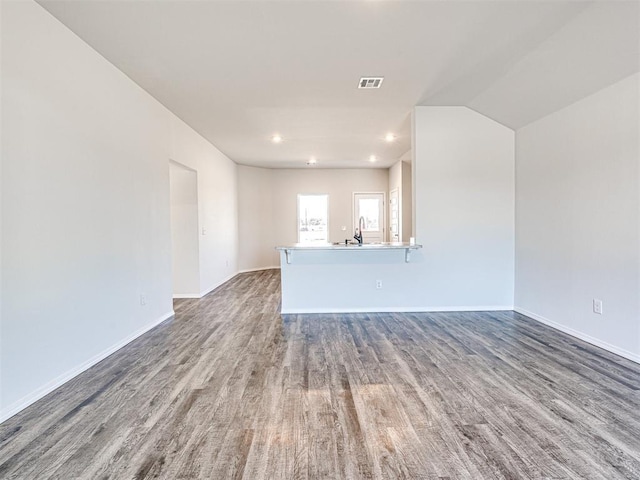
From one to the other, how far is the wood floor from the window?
5410mm

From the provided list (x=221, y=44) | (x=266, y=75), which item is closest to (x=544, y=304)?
(x=266, y=75)

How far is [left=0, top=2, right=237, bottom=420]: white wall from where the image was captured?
6.70 feet

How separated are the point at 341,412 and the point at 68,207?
2529mm

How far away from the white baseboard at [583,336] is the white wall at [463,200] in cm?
48

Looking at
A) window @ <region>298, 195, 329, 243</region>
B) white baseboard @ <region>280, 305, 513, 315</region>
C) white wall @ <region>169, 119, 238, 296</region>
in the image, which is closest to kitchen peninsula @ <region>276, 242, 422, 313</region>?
white baseboard @ <region>280, 305, 513, 315</region>

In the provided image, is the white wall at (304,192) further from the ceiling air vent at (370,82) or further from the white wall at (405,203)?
the ceiling air vent at (370,82)

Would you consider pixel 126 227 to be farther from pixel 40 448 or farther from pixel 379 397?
pixel 379 397

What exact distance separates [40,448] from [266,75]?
3302mm

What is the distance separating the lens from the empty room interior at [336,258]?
70.2 inches

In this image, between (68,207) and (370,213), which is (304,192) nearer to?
(370,213)

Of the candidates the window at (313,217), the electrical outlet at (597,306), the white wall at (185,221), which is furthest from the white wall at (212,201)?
the electrical outlet at (597,306)

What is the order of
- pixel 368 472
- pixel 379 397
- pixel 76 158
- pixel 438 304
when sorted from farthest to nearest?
pixel 438 304, pixel 76 158, pixel 379 397, pixel 368 472

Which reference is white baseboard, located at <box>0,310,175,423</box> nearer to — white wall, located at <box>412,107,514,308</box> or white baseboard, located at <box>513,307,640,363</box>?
white wall, located at <box>412,107,514,308</box>

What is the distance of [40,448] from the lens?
5.58 ft
